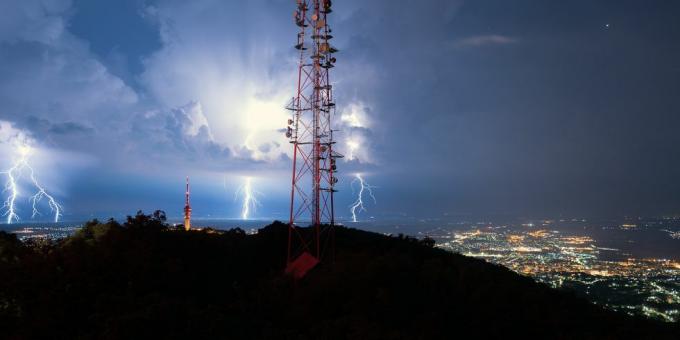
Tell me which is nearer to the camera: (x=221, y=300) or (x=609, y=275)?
(x=221, y=300)

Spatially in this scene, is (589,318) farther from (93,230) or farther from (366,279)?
(93,230)

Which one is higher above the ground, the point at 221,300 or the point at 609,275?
the point at 221,300

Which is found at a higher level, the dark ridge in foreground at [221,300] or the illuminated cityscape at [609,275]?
A: the dark ridge in foreground at [221,300]

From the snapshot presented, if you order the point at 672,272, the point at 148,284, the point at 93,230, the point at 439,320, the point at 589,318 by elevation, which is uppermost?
the point at 93,230

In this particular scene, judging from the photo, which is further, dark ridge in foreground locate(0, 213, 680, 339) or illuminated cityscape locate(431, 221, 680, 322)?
illuminated cityscape locate(431, 221, 680, 322)

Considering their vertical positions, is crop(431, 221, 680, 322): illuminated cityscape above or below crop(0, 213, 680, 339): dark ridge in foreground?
below

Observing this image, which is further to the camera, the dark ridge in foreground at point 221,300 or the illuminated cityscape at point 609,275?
the illuminated cityscape at point 609,275

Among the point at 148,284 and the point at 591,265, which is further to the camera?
the point at 591,265

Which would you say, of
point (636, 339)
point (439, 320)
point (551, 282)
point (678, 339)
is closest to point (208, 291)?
point (439, 320)
